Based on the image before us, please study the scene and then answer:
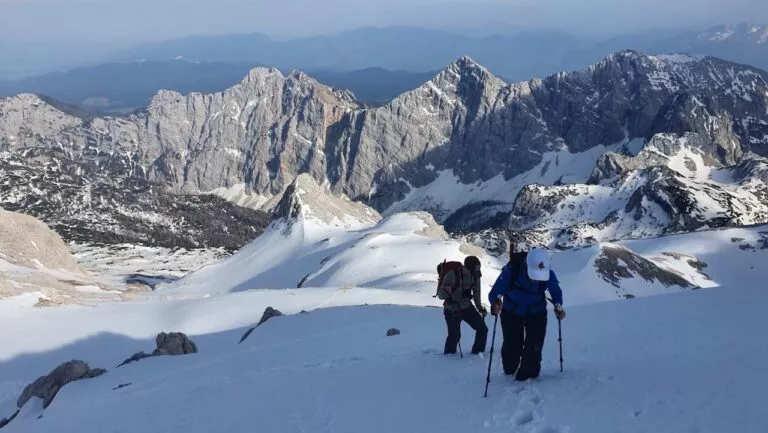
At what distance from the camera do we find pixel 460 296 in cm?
1953

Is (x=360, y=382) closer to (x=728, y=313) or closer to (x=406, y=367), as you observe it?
(x=406, y=367)

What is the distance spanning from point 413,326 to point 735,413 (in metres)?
19.6

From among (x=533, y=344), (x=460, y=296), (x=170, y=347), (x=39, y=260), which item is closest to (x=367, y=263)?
(x=39, y=260)

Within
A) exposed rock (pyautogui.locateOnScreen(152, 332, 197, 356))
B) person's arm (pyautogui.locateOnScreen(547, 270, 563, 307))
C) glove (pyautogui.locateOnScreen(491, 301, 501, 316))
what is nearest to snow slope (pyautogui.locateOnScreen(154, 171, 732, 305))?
exposed rock (pyautogui.locateOnScreen(152, 332, 197, 356))

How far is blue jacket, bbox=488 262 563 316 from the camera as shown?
48.7 ft

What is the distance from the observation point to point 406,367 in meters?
18.4

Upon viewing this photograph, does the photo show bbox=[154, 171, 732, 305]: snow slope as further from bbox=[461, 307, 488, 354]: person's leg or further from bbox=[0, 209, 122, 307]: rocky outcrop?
bbox=[461, 307, 488, 354]: person's leg

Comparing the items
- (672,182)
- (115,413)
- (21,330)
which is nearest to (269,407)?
(115,413)

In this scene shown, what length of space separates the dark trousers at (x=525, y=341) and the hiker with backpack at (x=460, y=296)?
144 inches

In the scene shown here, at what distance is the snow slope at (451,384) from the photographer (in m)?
12.5

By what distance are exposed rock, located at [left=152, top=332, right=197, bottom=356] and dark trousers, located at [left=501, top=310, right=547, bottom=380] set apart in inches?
874

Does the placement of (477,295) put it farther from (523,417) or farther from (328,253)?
(328,253)

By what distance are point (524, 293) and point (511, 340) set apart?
1272 millimetres

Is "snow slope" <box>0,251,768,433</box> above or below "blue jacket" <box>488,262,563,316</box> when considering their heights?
below
